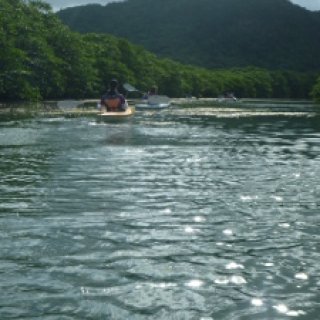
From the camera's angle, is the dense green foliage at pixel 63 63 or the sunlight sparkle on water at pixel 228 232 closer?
the sunlight sparkle on water at pixel 228 232

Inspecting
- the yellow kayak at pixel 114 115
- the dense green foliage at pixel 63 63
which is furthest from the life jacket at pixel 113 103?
the dense green foliage at pixel 63 63

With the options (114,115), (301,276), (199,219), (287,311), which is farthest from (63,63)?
(287,311)

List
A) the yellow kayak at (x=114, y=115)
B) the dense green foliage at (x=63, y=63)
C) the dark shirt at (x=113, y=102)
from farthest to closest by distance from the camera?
the dense green foliage at (x=63, y=63) → the dark shirt at (x=113, y=102) → the yellow kayak at (x=114, y=115)

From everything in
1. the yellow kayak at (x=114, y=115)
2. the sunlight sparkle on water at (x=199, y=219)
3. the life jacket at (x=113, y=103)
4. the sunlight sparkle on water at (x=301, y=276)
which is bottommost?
the sunlight sparkle on water at (x=301, y=276)

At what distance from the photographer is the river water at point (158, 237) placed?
7133 millimetres

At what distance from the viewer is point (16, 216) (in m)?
11.2

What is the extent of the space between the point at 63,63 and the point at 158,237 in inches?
2769

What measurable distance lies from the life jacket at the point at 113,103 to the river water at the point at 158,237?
17655 mm

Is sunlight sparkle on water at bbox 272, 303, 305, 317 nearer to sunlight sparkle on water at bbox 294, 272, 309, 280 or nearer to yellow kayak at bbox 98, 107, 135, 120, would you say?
sunlight sparkle on water at bbox 294, 272, 309, 280

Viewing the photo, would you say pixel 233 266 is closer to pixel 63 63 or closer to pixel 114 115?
pixel 114 115

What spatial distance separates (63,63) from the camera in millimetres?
77812

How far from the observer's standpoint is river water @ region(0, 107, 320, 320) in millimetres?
7133

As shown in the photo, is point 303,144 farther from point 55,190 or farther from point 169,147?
point 55,190

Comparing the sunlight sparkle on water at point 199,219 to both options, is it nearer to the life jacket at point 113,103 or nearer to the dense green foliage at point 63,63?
the life jacket at point 113,103
